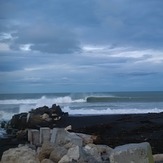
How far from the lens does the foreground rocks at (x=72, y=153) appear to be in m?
6.21

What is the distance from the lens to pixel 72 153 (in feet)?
29.7

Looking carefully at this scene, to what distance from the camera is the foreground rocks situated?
621cm

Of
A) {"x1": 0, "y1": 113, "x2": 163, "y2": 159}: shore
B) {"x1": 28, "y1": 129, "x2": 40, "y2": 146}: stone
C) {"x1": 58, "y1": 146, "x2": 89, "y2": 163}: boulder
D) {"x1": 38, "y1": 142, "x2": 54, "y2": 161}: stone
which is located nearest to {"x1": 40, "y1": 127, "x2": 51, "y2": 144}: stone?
{"x1": 28, "y1": 129, "x2": 40, "y2": 146}: stone

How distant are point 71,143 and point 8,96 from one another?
51439 millimetres

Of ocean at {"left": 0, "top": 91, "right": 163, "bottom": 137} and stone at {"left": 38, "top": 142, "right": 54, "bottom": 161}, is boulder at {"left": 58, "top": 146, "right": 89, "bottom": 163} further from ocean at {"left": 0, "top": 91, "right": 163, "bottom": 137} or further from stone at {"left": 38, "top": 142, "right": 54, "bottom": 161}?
ocean at {"left": 0, "top": 91, "right": 163, "bottom": 137}

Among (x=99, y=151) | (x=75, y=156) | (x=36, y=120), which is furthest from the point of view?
(x=36, y=120)

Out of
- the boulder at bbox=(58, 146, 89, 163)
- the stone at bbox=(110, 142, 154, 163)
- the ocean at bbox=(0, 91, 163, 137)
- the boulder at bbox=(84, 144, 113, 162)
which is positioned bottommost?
the boulder at bbox=(84, 144, 113, 162)

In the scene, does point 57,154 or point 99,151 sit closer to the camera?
point 57,154

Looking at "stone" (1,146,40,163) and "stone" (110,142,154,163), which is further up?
"stone" (110,142,154,163)

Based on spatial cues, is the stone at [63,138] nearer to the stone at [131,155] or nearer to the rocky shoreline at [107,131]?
the rocky shoreline at [107,131]

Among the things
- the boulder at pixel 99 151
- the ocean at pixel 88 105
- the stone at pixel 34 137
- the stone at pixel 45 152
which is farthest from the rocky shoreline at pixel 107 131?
the stone at pixel 45 152

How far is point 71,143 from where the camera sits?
11.4m

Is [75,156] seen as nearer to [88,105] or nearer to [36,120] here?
[36,120]

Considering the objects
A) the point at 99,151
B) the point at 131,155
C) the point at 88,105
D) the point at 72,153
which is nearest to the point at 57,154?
the point at 72,153
